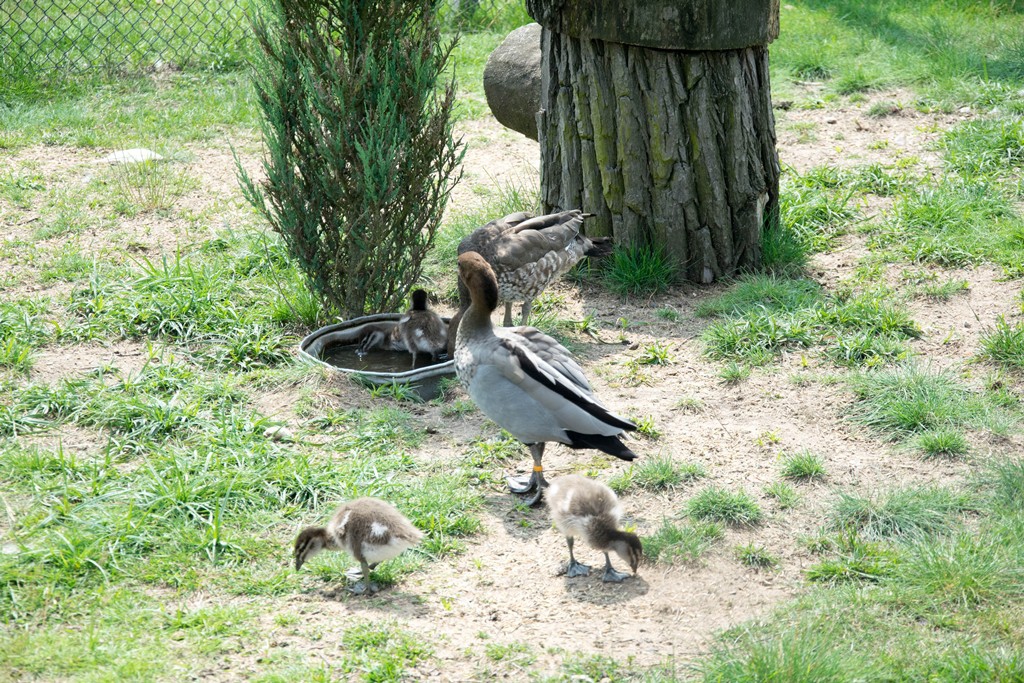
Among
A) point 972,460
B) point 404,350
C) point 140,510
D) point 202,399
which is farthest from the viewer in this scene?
point 404,350

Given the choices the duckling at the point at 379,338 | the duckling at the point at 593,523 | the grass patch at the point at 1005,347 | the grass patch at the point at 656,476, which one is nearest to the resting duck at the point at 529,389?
the grass patch at the point at 656,476

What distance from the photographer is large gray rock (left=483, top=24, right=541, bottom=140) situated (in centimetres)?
805

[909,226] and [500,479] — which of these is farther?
[909,226]

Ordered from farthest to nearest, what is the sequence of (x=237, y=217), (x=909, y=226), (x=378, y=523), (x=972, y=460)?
(x=237, y=217)
(x=909, y=226)
(x=972, y=460)
(x=378, y=523)

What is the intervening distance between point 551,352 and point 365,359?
1.71 meters

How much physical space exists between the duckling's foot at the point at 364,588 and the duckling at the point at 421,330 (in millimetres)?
2087

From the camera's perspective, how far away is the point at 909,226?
7.45m

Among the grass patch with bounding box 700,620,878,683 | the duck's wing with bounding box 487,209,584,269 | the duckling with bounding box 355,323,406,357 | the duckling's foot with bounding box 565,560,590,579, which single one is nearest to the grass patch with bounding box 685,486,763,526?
the duckling's foot with bounding box 565,560,590,579

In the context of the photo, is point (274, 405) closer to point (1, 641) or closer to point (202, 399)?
point (202, 399)

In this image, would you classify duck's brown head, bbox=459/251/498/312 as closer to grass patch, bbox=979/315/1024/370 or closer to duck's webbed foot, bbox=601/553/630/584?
duck's webbed foot, bbox=601/553/630/584

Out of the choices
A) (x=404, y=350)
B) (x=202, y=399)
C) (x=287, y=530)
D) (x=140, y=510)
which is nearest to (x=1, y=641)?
(x=140, y=510)

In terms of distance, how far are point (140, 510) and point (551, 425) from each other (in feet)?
5.97

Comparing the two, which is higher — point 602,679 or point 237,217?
point 237,217

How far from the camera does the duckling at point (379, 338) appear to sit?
20.7ft
